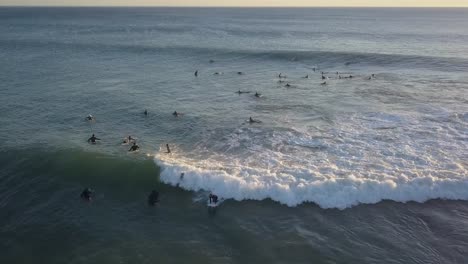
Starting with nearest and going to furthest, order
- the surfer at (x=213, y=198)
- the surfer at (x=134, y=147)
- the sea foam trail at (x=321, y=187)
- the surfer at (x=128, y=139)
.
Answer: the surfer at (x=213, y=198) < the sea foam trail at (x=321, y=187) < the surfer at (x=134, y=147) < the surfer at (x=128, y=139)

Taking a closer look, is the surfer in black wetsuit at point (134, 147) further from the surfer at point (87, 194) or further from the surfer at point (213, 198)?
the surfer at point (213, 198)

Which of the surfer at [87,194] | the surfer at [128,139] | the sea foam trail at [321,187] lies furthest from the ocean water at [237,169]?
the surfer at [128,139]

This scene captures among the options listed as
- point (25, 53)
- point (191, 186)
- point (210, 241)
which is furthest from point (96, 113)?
point (25, 53)

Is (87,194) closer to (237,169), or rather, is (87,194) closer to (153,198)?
(153,198)

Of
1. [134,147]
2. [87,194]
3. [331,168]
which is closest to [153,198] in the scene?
[87,194]

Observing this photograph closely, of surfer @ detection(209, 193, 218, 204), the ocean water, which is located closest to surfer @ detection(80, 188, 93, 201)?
the ocean water

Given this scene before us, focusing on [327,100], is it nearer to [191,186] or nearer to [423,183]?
[423,183]
